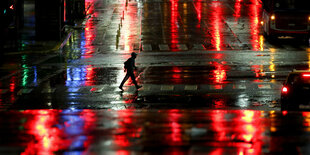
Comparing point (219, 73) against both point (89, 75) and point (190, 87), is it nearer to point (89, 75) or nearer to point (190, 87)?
point (190, 87)

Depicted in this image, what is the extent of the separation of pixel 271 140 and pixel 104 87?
13851mm

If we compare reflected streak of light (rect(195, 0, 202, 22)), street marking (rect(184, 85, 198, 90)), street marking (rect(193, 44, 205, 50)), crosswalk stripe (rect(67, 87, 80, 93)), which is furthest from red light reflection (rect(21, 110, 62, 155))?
reflected streak of light (rect(195, 0, 202, 22))

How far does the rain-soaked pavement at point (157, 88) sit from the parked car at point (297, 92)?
3.65 ft

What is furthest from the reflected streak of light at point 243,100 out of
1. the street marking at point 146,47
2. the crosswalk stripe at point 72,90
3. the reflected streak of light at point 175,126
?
the street marking at point 146,47

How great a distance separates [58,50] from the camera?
41.6m

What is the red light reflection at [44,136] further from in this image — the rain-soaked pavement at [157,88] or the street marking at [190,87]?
the street marking at [190,87]

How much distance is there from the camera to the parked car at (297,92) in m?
17.1

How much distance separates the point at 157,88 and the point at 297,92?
345 inches

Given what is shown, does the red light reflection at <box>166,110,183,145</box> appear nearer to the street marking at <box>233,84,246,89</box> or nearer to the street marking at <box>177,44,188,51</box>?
the street marking at <box>233,84,246,89</box>

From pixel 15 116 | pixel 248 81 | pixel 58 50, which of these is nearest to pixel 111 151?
pixel 15 116

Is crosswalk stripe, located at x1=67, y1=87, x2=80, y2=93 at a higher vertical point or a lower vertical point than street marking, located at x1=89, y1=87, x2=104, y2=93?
lower

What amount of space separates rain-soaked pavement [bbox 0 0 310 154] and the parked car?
1112 mm

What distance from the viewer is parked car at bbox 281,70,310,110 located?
Answer: 17.1 meters

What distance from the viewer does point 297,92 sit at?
56.6 ft
